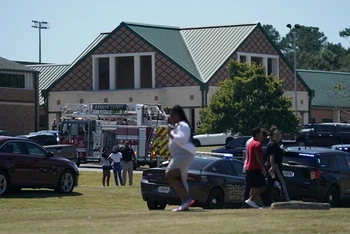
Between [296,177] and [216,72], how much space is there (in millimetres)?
47072

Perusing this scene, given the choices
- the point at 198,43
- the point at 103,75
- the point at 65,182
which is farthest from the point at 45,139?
the point at 103,75

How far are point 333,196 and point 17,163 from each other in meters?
8.32

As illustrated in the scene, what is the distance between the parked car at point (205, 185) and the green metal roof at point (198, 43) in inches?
1861

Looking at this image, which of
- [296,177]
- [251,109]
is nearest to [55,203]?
→ [296,177]

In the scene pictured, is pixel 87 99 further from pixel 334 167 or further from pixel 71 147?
pixel 334 167

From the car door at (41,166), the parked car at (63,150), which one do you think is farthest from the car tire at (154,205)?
the parked car at (63,150)

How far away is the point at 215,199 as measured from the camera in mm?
22500

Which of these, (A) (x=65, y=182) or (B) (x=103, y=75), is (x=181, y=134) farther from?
(B) (x=103, y=75)

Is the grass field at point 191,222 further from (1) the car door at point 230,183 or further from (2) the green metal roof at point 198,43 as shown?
(2) the green metal roof at point 198,43

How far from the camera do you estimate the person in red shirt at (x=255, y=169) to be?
19422 millimetres

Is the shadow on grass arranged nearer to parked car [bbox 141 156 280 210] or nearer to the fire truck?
parked car [bbox 141 156 280 210]

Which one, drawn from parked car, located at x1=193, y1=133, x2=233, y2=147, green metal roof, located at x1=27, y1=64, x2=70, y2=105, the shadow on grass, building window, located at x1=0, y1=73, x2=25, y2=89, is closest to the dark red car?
the shadow on grass

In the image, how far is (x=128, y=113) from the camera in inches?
1901

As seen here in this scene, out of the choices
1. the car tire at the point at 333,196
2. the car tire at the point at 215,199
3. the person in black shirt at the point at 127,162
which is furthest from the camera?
the person in black shirt at the point at 127,162
